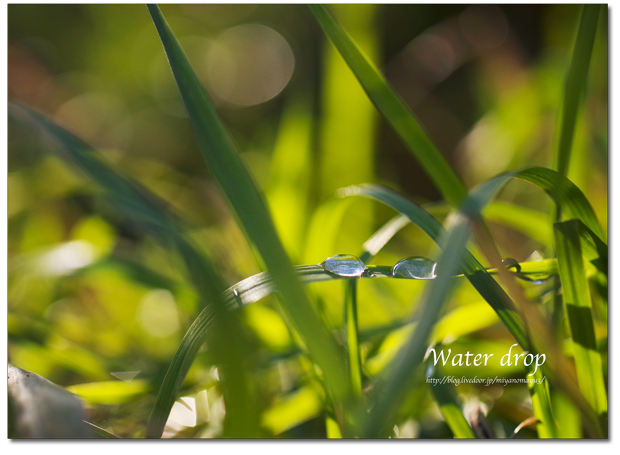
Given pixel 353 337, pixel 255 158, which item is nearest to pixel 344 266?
pixel 353 337

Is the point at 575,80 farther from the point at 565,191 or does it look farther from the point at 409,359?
the point at 409,359

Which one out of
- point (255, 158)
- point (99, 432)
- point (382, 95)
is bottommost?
point (99, 432)

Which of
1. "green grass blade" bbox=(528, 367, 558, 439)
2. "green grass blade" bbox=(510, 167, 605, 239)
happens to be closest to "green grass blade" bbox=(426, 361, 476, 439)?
"green grass blade" bbox=(528, 367, 558, 439)

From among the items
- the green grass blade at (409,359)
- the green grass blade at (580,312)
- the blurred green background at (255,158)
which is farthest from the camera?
the blurred green background at (255,158)

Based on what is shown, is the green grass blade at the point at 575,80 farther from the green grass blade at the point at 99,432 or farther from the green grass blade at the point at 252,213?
the green grass blade at the point at 99,432

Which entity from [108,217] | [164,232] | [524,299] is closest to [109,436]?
[164,232]

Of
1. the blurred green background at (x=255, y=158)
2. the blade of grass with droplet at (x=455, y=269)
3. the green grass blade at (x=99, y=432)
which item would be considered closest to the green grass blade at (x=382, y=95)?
the blade of grass with droplet at (x=455, y=269)
